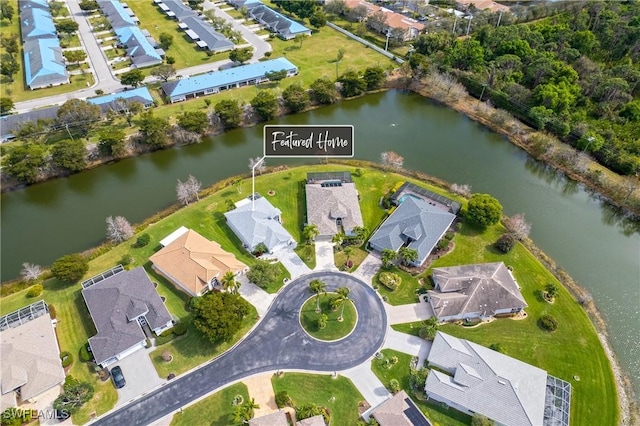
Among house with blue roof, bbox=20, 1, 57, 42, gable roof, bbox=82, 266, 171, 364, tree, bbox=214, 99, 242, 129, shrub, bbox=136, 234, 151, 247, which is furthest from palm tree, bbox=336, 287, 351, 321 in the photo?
house with blue roof, bbox=20, 1, 57, 42

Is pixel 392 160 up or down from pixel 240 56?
down

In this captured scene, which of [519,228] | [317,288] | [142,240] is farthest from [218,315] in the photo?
[519,228]

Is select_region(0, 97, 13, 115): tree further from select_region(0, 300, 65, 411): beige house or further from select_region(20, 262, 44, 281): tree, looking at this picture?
select_region(0, 300, 65, 411): beige house

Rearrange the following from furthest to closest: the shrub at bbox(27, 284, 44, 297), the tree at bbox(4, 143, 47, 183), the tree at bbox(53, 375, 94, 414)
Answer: the tree at bbox(4, 143, 47, 183) → the shrub at bbox(27, 284, 44, 297) → the tree at bbox(53, 375, 94, 414)

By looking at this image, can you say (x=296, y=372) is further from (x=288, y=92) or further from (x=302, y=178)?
(x=288, y=92)

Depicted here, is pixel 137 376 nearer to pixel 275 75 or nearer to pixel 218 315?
pixel 218 315

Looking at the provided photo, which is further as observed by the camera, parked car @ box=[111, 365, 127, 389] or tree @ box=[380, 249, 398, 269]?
tree @ box=[380, 249, 398, 269]

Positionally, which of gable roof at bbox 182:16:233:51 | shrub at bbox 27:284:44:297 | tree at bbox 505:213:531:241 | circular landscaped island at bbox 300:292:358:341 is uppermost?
gable roof at bbox 182:16:233:51
